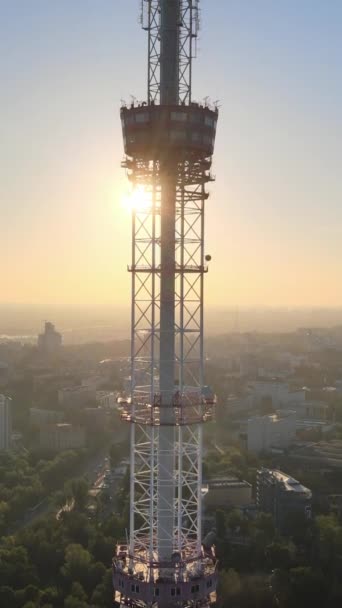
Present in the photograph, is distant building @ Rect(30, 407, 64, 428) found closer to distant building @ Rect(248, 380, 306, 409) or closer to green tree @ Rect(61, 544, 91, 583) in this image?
distant building @ Rect(248, 380, 306, 409)

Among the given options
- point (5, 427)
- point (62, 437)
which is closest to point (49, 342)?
point (5, 427)

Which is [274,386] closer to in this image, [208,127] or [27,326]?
[208,127]

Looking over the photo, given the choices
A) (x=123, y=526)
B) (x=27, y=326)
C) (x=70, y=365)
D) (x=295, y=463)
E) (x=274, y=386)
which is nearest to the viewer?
(x=123, y=526)

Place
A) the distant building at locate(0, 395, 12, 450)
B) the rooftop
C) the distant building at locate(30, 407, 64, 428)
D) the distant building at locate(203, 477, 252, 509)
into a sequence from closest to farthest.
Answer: the rooftop
the distant building at locate(203, 477, 252, 509)
the distant building at locate(0, 395, 12, 450)
the distant building at locate(30, 407, 64, 428)

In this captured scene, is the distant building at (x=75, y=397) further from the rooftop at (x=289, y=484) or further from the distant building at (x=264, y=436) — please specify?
the rooftop at (x=289, y=484)

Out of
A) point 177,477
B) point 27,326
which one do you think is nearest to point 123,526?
point 177,477

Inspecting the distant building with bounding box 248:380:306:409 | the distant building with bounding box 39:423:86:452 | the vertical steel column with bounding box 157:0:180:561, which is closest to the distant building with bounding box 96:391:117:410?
the distant building with bounding box 39:423:86:452

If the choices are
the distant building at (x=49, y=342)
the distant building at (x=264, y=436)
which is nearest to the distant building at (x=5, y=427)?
the distant building at (x=264, y=436)
